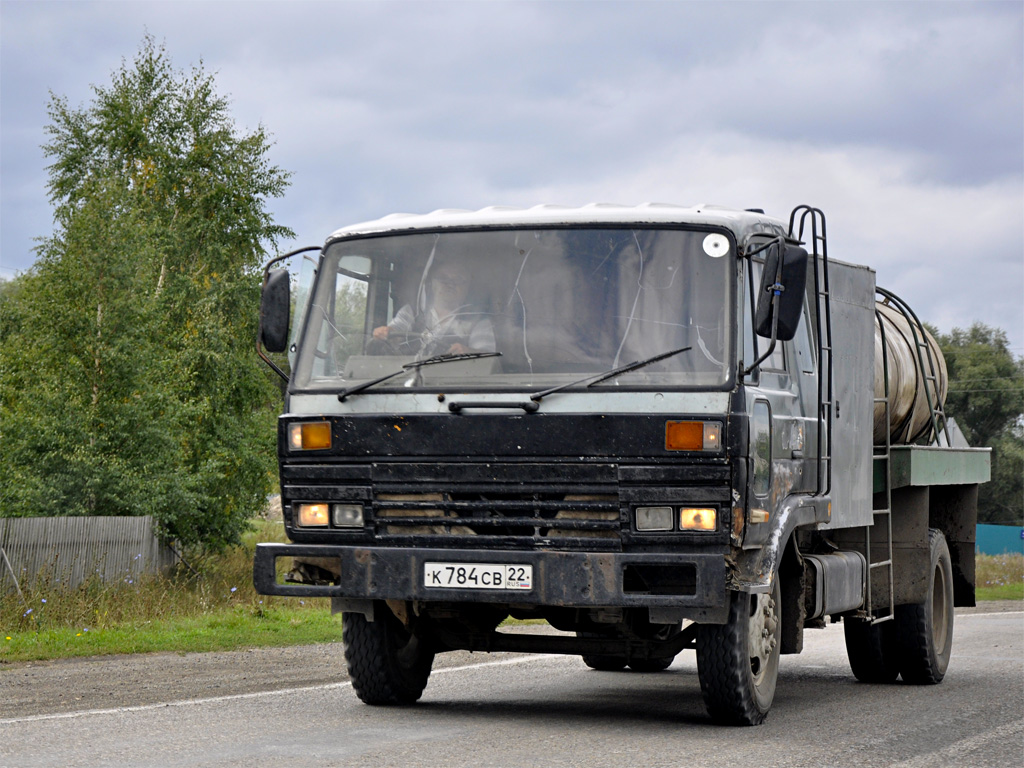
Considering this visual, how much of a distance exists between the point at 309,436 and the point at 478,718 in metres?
1.88

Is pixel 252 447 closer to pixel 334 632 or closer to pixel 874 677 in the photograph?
pixel 334 632

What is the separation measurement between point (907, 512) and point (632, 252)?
14.1 feet

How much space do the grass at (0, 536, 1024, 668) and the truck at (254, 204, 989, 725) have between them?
471 cm

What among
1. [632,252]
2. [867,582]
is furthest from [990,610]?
[632,252]

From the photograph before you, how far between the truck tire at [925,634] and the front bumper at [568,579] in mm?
4067

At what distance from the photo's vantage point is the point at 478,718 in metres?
7.75

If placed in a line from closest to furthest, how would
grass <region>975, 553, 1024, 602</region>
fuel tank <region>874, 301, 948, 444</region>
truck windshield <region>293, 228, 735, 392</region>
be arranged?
truck windshield <region>293, 228, 735, 392</region> → fuel tank <region>874, 301, 948, 444</region> → grass <region>975, 553, 1024, 602</region>

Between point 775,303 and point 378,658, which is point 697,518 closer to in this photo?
point 775,303

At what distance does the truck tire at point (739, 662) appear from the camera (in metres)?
7.17

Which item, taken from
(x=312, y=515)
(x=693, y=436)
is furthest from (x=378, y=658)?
(x=693, y=436)

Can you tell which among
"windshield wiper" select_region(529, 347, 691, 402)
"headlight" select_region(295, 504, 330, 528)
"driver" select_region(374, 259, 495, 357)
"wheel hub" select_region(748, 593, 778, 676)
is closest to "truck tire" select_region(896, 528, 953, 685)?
"wheel hub" select_region(748, 593, 778, 676)

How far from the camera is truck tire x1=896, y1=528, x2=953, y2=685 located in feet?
34.3

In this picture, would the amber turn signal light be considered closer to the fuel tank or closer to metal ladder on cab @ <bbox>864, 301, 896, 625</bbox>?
metal ladder on cab @ <bbox>864, 301, 896, 625</bbox>

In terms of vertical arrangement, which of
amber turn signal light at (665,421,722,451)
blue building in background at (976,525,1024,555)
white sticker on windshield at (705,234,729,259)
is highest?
white sticker on windshield at (705,234,729,259)
